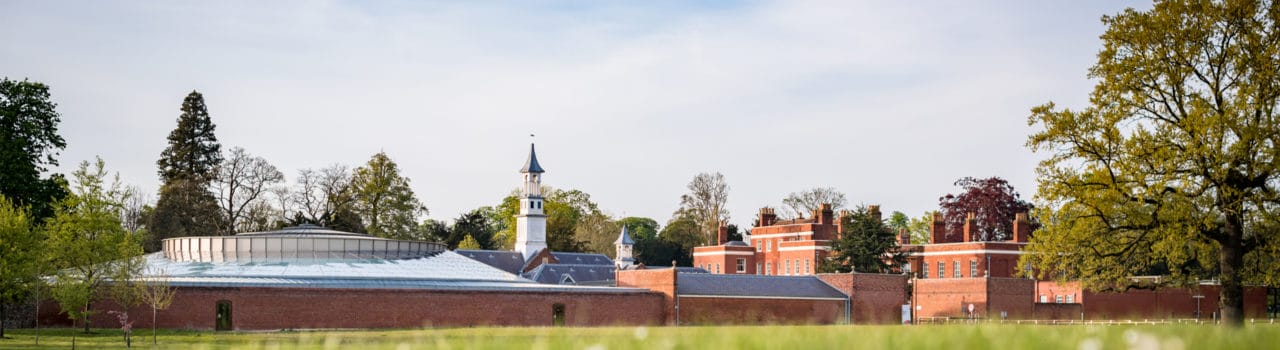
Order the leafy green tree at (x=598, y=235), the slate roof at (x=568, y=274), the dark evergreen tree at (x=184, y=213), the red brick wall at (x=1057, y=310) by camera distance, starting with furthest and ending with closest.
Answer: the leafy green tree at (x=598, y=235) → the dark evergreen tree at (x=184, y=213) → the slate roof at (x=568, y=274) → the red brick wall at (x=1057, y=310)

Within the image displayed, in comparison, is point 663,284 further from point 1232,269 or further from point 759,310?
point 1232,269

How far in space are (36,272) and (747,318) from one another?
30294mm

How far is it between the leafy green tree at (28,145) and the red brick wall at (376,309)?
537cm

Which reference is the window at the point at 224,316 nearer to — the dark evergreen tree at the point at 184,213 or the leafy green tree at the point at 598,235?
the dark evergreen tree at the point at 184,213

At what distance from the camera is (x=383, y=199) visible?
8488 centimetres

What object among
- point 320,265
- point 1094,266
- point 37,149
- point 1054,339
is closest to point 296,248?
point 320,265

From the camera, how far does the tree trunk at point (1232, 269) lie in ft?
89.2

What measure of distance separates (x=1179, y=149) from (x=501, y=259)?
200ft

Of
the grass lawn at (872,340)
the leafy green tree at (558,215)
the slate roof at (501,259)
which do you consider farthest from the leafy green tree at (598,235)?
the grass lawn at (872,340)

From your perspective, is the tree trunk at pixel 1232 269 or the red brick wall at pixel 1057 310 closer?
the tree trunk at pixel 1232 269

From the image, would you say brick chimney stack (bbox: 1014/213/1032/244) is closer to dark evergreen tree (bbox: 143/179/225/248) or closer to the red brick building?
the red brick building

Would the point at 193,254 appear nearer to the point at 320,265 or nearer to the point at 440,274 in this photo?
the point at 320,265

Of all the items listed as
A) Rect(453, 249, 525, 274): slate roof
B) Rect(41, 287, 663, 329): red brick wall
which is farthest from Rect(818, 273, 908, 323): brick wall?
Rect(453, 249, 525, 274): slate roof

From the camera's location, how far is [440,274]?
2184 inches
